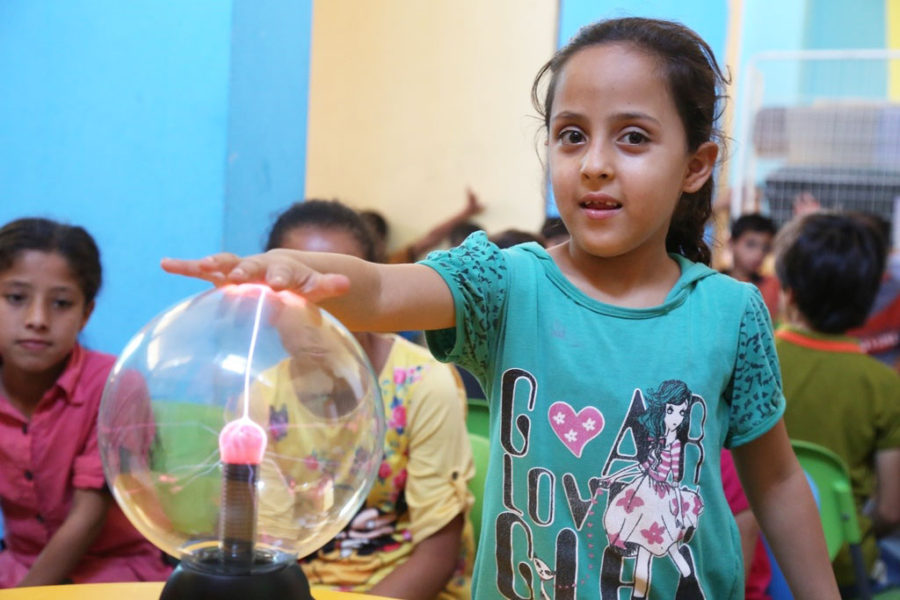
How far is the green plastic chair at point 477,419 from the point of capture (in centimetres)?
262

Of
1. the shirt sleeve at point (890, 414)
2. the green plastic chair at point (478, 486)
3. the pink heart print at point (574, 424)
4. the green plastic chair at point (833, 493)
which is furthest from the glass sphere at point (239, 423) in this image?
the shirt sleeve at point (890, 414)

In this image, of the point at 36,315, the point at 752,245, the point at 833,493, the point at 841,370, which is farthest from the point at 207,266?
the point at 752,245

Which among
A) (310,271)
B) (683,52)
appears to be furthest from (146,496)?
(683,52)

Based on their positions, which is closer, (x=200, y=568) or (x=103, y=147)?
Result: (x=200, y=568)

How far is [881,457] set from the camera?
2.78m

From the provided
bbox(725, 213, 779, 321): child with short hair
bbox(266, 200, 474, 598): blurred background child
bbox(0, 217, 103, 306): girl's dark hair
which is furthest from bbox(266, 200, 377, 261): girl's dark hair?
bbox(725, 213, 779, 321): child with short hair

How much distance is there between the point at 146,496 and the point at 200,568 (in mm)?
127

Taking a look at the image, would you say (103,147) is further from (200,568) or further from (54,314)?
(200,568)

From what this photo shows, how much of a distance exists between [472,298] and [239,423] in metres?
0.45

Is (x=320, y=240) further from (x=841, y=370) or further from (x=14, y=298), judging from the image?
(x=841, y=370)

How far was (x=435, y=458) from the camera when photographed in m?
1.94

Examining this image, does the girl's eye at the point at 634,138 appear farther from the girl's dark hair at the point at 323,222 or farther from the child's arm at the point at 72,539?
the child's arm at the point at 72,539

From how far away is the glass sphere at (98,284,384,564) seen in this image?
2.97 feet

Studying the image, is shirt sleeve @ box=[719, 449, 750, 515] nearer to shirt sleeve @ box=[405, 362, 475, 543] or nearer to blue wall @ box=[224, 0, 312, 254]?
shirt sleeve @ box=[405, 362, 475, 543]
